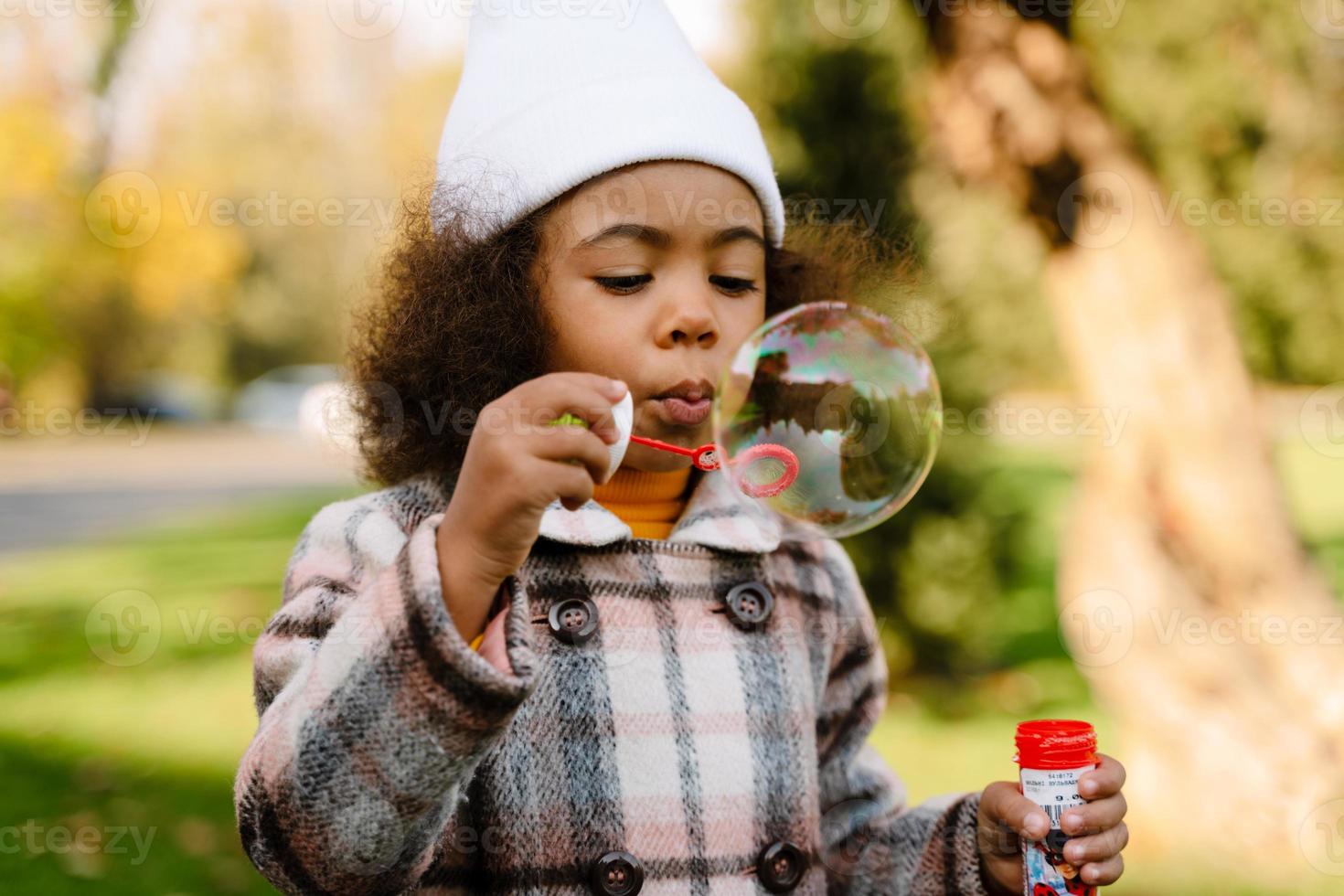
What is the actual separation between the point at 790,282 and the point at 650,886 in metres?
1.13

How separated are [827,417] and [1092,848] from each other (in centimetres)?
70

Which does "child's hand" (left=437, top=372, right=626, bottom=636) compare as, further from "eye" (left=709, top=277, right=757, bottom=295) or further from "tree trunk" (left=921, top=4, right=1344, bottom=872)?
"tree trunk" (left=921, top=4, right=1344, bottom=872)

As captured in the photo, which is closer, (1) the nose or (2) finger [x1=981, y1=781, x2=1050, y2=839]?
(2) finger [x1=981, y1=781, x2=1050, y2=839]

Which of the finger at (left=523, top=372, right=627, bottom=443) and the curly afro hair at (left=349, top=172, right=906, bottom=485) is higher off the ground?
the curly afro hair at (left=349, top=172, right=906, bottom=485)

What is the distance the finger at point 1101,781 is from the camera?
1.49 meters

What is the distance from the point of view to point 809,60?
233 inches

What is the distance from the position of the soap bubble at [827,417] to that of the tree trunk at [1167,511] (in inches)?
109

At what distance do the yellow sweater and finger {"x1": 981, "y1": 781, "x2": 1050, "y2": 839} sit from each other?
60 centimetres

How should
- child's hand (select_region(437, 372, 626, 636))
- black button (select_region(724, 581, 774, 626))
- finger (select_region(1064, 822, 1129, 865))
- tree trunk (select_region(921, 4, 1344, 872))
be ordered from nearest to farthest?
child's hand (select_region(437, 372, 626, 636))
finger (select_region(1064, 822, 1129, 865))
black button (select_region(724, 581, 774, 626))
tree trunk (select_region(921, 4, 1344, 872))

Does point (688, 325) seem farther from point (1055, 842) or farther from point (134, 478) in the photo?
point (134, 478)

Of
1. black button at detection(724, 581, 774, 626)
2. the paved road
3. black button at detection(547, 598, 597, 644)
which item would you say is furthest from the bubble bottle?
the paved road

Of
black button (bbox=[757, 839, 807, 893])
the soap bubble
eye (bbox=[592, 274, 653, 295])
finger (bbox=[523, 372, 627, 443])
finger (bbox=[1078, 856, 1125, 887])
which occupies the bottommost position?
finger (bbox=[1078, 856, 1125, 887])

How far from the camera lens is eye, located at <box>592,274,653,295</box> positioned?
165cm

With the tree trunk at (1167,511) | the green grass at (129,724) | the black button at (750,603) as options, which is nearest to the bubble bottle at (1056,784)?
the black button at (750,603)
